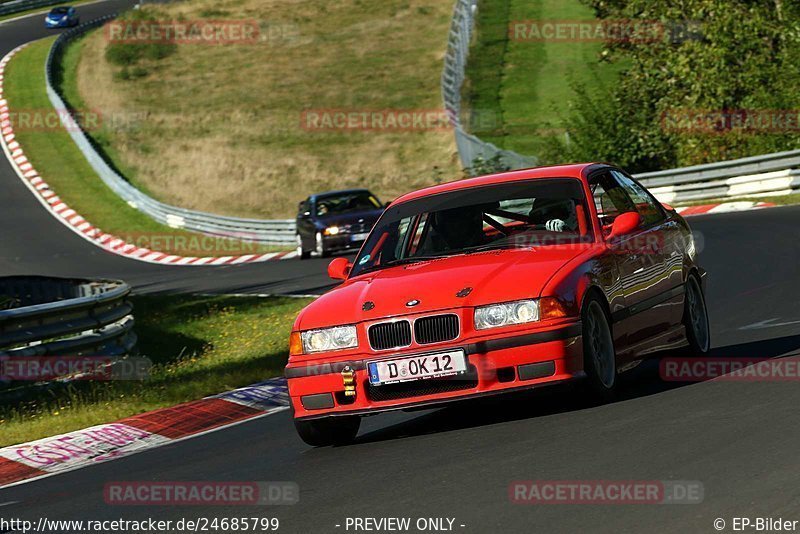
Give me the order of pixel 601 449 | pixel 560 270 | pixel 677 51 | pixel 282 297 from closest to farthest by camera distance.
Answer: pixel 601 449 → pixel 560 270 → pixel 282 297 → pixel 677 51

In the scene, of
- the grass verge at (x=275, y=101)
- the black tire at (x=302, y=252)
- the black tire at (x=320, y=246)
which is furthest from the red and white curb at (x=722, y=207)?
the grass verge at (x=275, y=101)

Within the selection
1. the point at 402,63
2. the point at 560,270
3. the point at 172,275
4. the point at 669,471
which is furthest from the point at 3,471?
the point at 402,63

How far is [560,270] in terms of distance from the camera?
778 cm

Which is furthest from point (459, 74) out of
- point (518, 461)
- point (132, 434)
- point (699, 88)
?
point (518, 461)

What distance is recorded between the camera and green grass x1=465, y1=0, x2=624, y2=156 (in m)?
41.8

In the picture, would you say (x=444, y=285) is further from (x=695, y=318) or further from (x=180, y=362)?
(x=180, y=362)

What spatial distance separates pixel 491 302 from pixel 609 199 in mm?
2130

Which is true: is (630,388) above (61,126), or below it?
above

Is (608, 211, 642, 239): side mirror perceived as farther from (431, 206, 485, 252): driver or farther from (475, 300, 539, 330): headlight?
(475, 300, 539, 330): headlight

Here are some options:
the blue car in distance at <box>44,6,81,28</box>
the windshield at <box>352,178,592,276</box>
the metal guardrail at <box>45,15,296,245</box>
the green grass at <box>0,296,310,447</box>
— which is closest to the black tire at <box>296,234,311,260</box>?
the metal guardrail at <box>45,15,296,245</box>

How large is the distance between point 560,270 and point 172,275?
22430 mm

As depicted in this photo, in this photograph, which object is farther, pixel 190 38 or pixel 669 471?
pixel 190 38

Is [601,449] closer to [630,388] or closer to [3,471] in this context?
[630,388]

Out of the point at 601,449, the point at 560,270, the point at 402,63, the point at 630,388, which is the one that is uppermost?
the point at 560,270
